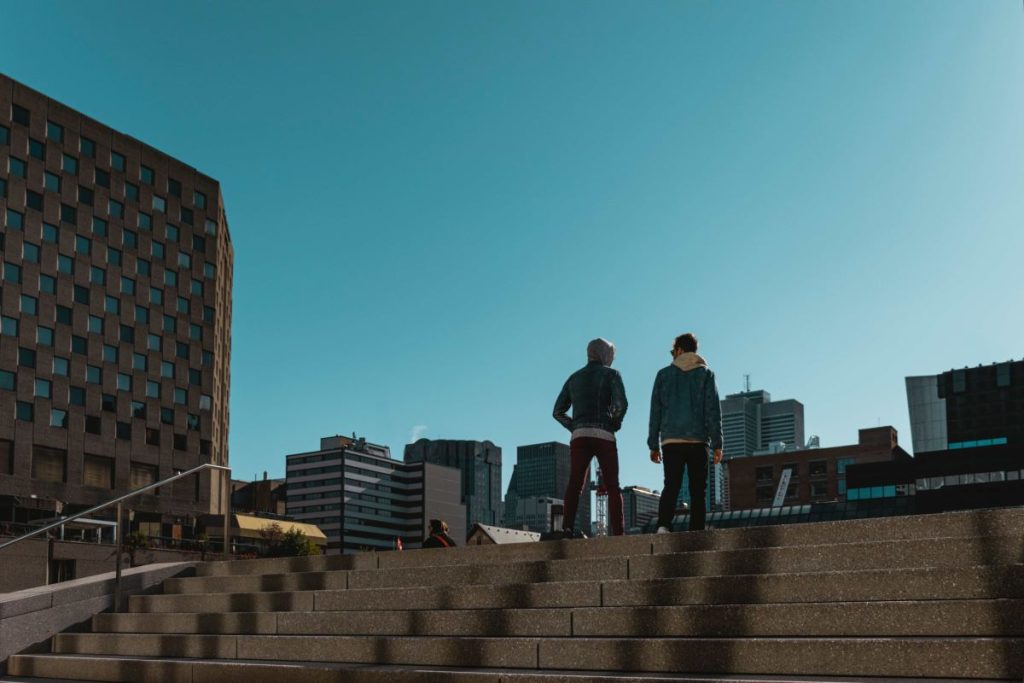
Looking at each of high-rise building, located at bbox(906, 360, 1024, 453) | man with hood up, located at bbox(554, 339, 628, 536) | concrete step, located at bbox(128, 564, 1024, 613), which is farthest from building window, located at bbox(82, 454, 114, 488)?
high-rise building, located at bbox(906, 360, 1024, 453)

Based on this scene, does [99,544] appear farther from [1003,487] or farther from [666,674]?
[1003,487]

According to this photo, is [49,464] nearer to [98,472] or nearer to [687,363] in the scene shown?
[98,472]

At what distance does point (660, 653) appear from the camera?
6512mm

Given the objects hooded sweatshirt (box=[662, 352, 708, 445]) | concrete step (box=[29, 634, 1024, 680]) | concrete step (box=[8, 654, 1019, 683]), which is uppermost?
hooded sweatshirt (box=[662, 352, 708, 445])

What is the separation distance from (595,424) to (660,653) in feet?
15.0

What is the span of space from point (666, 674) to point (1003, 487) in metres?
80.4

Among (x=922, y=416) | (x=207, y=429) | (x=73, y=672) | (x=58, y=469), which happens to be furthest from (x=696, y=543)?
(x=922, y=416)

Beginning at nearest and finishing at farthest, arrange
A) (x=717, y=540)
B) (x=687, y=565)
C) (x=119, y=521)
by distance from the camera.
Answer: (x=687, y=565)
(x=717, y=540)
(x=119, y=521)

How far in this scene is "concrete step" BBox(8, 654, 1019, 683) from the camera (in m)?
6.02

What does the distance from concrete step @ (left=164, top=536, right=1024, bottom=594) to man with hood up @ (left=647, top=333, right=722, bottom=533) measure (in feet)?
6.10

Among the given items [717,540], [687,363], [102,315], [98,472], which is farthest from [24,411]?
[717,540]

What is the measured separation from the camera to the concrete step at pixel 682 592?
6219mm

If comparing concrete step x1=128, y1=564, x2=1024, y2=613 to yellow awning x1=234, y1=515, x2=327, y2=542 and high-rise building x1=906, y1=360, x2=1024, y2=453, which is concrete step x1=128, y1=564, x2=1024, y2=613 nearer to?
yellow awning x1=234, y1=515, x2=327, y2=542

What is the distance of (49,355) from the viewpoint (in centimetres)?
6259
